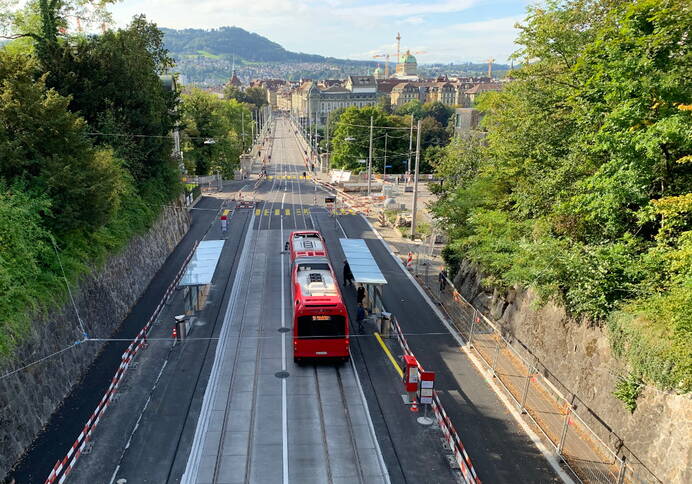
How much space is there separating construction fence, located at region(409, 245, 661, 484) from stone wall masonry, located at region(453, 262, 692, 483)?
5.9 inches

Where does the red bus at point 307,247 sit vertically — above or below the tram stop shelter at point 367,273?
above

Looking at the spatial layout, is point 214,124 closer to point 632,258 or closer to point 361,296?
point 361,296

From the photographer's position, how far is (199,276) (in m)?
24.9

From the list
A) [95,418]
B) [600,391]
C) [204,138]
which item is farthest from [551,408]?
[204,138]

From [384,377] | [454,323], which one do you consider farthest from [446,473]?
[454,323]

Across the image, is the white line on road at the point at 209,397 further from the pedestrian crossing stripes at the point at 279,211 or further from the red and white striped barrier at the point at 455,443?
the pedestrian crossing stripes at the point at 279,211

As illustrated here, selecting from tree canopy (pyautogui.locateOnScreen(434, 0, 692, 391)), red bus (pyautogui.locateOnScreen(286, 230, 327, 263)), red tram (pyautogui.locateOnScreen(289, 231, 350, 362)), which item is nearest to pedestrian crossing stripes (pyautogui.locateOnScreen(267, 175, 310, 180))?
red bus (pyautogui.locateOnScreen(286, 230, 327, 263))

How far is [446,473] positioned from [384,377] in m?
5.89

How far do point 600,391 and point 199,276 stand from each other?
61.9 ft

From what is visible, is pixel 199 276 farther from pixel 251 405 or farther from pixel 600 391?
pixel 600 391

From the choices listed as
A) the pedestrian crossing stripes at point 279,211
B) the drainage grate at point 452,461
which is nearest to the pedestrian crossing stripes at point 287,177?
the pedestrian crossing stripes at point 279,211

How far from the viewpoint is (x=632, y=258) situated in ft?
55.1

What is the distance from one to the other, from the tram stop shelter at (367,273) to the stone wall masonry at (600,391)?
22.0 ft

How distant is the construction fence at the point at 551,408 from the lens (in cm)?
1441
